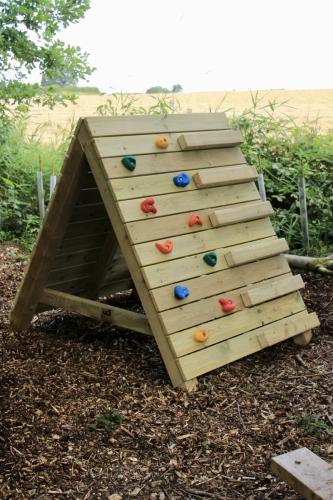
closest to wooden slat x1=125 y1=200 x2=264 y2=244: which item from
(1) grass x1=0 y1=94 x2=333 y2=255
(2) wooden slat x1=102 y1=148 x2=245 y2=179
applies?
(2) wooden slat x1=102 y1=148 x2=245 y2=179

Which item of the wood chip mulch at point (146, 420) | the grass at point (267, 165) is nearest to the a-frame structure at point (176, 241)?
the wood chip mulch at point (146, 420)

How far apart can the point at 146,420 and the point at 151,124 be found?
1635mm

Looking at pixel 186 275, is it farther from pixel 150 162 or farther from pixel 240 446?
pixel 240 446

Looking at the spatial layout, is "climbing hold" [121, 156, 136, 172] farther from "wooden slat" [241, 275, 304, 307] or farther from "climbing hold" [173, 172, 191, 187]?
"wooden slat" [241, 275, 304, 307]

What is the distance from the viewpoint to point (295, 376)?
3.14 meters

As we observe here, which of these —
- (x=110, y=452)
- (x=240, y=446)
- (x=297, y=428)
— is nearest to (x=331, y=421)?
(x=297, y=428)

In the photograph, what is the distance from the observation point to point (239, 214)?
342 centimetres

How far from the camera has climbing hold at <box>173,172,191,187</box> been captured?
3230 mm

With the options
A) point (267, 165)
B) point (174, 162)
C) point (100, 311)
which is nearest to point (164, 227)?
point (174, 162)

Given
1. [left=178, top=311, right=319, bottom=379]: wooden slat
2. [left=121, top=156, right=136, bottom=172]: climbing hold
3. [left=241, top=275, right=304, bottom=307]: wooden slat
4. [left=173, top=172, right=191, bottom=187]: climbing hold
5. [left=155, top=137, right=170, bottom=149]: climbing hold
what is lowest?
[left=178, top=311, right=319, bottom=379]: wooden slat

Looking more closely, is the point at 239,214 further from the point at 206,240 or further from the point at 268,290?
the point at 268,290

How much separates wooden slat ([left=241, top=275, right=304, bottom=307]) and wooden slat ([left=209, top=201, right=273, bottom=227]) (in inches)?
16.2

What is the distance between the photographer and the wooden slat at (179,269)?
9.60 feet

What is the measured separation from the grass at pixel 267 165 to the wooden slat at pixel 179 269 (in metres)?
2.50
